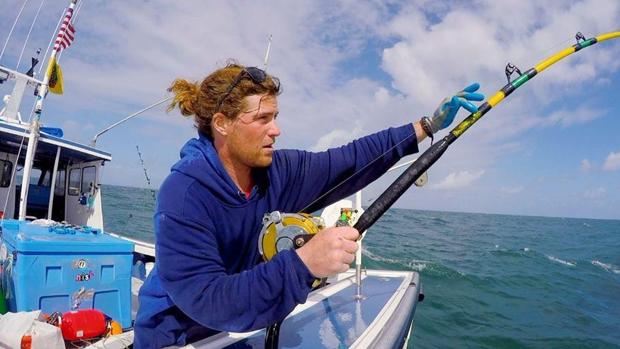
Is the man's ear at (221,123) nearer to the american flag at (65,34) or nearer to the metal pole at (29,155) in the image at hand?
the metal pole at (29,155)

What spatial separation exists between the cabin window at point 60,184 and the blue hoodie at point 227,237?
8784mm

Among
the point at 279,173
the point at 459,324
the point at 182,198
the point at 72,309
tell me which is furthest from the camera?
the point at 459,324

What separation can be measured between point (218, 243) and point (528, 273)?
46.3ft

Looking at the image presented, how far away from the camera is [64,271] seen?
3625 millimetres

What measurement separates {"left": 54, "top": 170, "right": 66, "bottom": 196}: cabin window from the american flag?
3.33 metres

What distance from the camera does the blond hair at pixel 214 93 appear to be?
1793 millimetres

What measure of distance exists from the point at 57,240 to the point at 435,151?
134 inches

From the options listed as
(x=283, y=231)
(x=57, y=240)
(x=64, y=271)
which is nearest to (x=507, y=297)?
(x=64, y=271)

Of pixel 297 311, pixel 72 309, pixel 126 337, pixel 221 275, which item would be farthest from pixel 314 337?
pixel 72 309

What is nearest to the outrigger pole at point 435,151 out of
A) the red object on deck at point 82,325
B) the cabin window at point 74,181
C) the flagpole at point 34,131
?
the red object on deck at point 82,325

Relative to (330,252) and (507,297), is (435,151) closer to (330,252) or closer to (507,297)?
A: (330,252)

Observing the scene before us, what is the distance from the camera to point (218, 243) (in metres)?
1.76

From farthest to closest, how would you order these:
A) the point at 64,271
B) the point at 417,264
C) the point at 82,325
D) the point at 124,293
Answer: the point at 417,264
the point at 124,293
the point at 64,271
the point at 82,325

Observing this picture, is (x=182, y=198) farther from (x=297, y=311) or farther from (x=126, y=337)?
(x=126, y=337)
